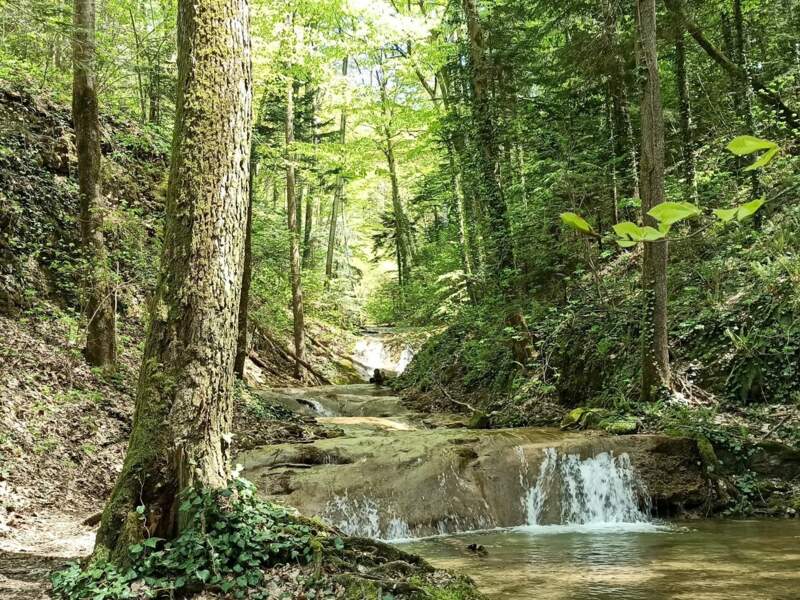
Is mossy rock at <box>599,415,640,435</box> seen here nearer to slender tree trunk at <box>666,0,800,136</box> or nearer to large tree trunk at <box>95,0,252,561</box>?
slender tree trunk at <box>666,0,800,136</box>

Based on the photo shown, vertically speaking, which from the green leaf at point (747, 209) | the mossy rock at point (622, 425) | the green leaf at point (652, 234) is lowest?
the mossy rock at point (622, 425)

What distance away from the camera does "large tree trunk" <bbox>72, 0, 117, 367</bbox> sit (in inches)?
377

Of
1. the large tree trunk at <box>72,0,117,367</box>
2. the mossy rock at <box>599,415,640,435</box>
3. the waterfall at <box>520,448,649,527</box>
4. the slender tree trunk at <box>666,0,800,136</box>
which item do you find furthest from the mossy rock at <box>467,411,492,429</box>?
the slender tree trunk at <box>666,0,800,136</box>

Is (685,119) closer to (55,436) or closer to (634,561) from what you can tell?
(634,561)

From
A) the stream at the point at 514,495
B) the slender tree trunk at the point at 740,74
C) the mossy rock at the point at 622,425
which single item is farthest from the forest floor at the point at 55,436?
the slender tree trunk at the point at 740,74

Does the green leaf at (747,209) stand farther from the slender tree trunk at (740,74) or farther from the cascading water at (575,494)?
the slender tree trunk at (740,74)

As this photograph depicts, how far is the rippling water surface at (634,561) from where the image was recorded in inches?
201

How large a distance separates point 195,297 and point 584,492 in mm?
6637

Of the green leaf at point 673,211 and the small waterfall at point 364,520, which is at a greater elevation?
the green leaf at point 673,211

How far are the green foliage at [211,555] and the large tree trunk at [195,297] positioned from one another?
13cm

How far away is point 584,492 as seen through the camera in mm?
8891

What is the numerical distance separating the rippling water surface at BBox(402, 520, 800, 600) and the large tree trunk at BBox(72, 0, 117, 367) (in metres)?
5.90

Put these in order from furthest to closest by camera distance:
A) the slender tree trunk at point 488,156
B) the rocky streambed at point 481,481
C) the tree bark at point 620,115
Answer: the slender tree trunk at point 488,156, the tree bark at point 620,115, the rocky streambed at point 481,481

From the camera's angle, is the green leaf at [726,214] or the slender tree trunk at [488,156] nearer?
the green leaf at [726,214]
